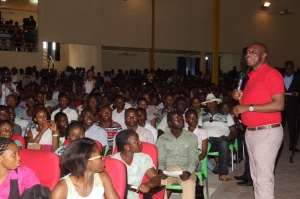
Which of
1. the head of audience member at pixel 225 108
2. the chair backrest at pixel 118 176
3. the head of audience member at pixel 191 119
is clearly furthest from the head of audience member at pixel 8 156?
the head of audience member at pixel 225 108

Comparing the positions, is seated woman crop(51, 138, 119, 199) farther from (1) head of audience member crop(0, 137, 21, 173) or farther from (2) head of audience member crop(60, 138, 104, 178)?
(1) head of audience member crop(0, 137, 21, 173)

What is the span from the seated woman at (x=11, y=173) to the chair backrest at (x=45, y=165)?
9.8 inches

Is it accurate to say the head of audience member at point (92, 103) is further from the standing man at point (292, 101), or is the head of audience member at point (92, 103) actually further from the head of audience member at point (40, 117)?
the standing man at point (292, 101)

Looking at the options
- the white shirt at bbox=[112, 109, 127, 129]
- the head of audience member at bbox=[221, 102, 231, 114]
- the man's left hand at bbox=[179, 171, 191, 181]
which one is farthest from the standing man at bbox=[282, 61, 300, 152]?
the man's left hand at bbox=[179, 171, 191, 181]

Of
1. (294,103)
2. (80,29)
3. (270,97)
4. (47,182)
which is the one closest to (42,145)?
(47,182)

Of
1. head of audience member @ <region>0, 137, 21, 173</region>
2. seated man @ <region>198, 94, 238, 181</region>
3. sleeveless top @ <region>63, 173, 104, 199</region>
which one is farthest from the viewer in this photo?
seated man @ <region>198, 94, 238, 181</region>

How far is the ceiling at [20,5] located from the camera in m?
22.2

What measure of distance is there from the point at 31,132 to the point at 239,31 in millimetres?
19100

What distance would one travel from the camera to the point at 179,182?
4855mm

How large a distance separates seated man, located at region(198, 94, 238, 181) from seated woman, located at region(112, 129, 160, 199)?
108 inches

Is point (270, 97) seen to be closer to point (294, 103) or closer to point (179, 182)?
point (179, 182)

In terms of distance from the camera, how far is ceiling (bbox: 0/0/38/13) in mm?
22219

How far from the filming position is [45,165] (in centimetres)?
355

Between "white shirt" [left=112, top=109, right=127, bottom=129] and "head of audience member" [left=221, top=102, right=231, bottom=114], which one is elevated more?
"head of audience member" [left=221, top=102, right=231, bottom=114]
